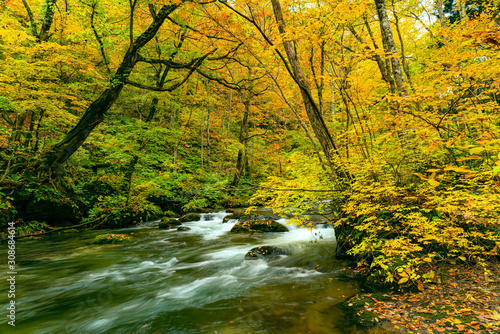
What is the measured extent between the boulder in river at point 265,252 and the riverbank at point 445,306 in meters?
2.99

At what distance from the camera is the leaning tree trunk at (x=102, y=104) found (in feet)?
26.8

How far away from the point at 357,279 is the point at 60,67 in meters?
12.5

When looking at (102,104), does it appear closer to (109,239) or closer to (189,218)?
(109,239)

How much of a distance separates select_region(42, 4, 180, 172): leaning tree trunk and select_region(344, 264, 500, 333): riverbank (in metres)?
9.01

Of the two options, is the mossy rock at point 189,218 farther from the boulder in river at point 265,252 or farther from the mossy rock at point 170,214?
the boulder in river at point 265,252

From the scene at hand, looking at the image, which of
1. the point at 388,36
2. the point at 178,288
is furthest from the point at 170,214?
the point at 388,36

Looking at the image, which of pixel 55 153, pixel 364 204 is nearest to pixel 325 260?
→ pixel 364 204

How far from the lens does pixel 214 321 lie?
11.8 feet

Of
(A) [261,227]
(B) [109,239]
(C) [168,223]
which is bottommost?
(A) [261,227]

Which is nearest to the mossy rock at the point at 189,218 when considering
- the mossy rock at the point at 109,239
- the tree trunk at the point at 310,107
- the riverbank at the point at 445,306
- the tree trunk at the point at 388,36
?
the mossy rock at the point at 109,239

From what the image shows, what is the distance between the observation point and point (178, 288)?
16.6ft

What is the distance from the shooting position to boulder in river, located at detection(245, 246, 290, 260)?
251 inches

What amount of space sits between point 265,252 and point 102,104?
730 centimetres

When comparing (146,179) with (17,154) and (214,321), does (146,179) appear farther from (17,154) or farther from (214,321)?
(214,321)
